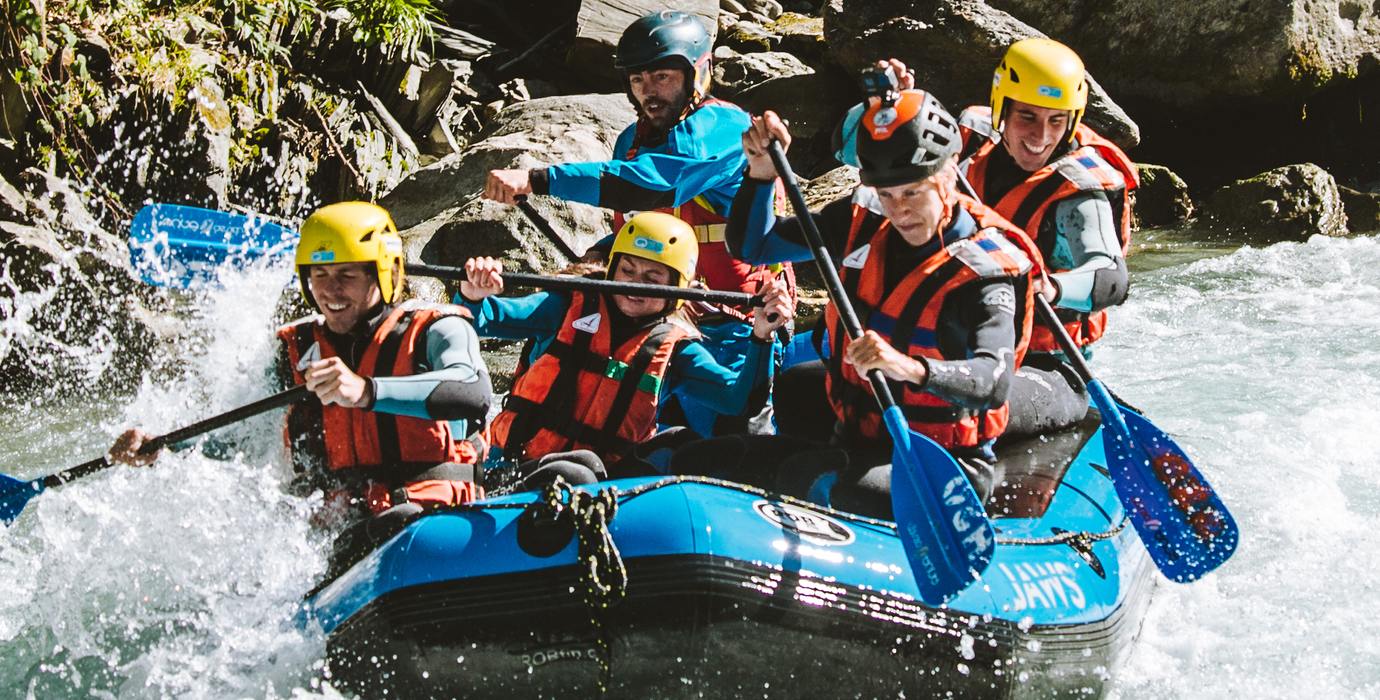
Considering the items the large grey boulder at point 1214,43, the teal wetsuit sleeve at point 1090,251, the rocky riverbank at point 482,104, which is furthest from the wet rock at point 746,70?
the teal wetsuit sleeve at point 1090,251

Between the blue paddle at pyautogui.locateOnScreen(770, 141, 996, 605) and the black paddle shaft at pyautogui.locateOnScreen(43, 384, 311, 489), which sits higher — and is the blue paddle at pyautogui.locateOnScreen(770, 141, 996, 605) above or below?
above

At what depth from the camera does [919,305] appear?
12.8 feet

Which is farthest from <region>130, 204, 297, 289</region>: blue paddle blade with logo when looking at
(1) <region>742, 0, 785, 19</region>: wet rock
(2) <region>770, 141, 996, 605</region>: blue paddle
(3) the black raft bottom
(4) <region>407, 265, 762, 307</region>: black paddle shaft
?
(1) <region>742, 0, 785, 19</region>: wet rock

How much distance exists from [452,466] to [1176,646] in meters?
2.51

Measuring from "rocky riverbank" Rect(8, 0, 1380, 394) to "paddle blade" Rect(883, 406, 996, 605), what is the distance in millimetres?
5148

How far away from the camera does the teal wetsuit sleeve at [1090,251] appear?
4.61 m

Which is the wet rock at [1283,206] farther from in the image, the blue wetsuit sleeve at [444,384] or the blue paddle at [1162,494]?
the blue wetsuit sleeve at [444,384]

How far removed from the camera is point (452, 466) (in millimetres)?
4051

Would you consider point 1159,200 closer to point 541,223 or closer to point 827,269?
point 541,223

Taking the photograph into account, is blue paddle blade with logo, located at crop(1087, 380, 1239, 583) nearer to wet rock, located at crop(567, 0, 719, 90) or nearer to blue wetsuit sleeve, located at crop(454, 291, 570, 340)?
blue wetsuit sleeve, located at crop(454, 291, 570, 340)

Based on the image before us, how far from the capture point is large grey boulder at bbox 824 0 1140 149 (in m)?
11.4

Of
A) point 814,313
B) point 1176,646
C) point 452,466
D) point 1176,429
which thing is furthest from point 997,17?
point 452,466

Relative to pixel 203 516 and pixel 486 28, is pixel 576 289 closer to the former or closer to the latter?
pixel 203 516

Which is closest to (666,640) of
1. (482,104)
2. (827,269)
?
(827,269)
